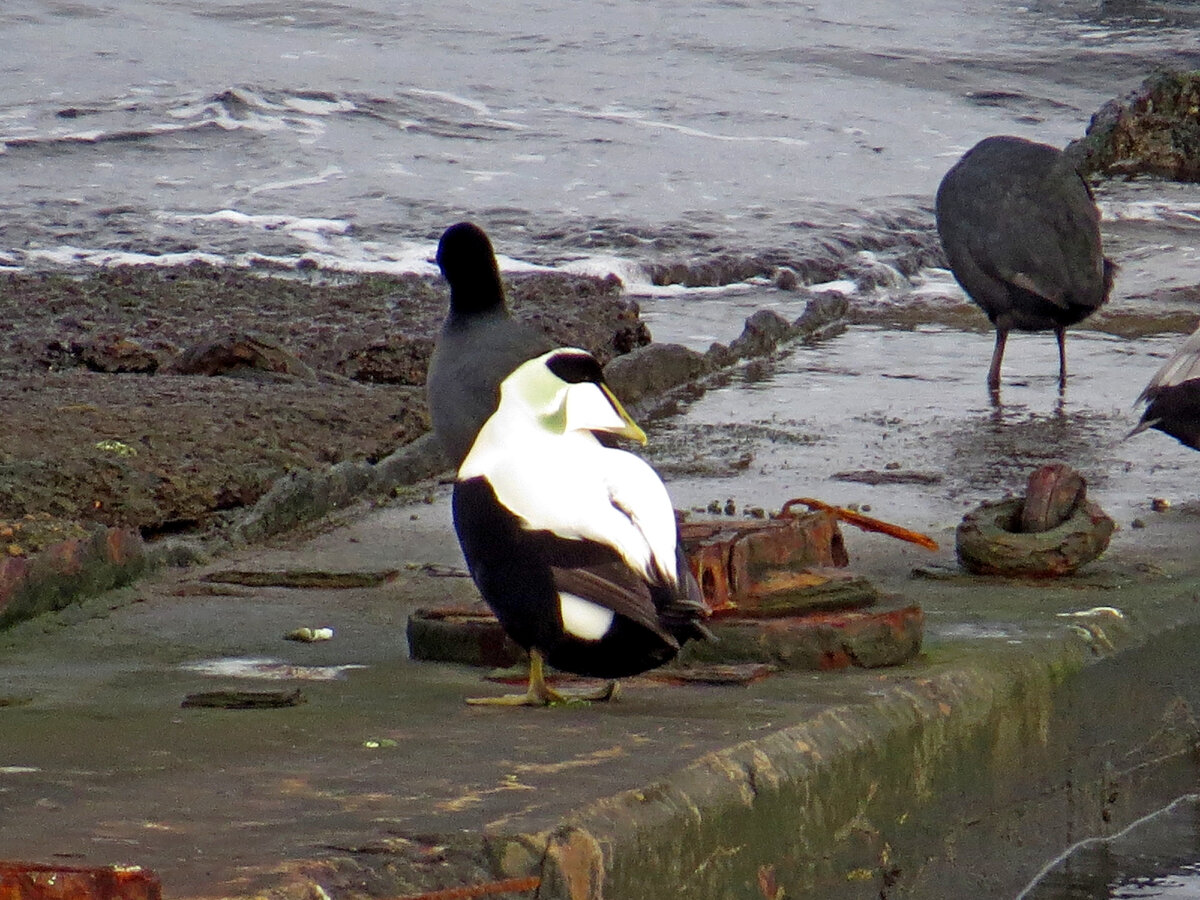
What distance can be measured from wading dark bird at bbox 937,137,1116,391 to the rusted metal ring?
306 cm

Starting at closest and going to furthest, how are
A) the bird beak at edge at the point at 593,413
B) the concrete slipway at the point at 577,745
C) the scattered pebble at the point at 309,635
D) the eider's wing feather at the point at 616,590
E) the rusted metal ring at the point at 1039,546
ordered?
the concrete slipway at the point at 577,745, the eider's wing feather at the point at 616,590, the bird beak at edge at the point at 593,413, the scattered pebble at the point at 309,635, the rusted metal ring at the point at 1039,546

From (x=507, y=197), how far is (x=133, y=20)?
1008cm

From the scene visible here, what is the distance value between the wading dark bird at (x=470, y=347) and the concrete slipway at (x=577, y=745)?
0.25 meters

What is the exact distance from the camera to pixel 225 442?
5.23 metres

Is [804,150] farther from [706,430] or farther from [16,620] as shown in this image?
[16,620]

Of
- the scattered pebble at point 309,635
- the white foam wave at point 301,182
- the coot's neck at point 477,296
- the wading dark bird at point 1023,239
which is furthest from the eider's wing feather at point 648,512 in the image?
the white foam wave at point 301,182

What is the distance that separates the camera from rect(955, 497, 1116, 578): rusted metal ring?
404cm

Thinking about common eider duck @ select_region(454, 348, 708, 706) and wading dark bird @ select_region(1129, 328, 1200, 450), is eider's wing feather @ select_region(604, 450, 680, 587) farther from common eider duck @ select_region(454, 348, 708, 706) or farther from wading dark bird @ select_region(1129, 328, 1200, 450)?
wading dark bird @ select_region(1129, 328, 1200, 450)

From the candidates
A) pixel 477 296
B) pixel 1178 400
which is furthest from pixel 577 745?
pixel 1178 400

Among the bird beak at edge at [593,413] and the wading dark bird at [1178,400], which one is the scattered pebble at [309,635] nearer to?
the bird beak at edge at [593,413]

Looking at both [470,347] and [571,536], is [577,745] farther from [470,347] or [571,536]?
[470,347]

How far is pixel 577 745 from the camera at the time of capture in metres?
2.77

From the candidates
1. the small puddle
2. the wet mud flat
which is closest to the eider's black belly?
the small puddle

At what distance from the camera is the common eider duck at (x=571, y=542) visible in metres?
2.92
